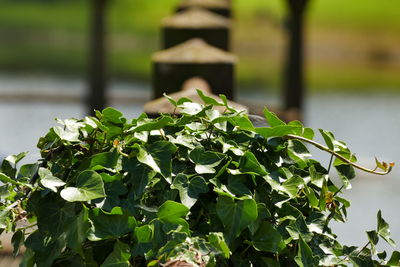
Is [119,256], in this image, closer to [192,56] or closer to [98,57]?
[192,56]

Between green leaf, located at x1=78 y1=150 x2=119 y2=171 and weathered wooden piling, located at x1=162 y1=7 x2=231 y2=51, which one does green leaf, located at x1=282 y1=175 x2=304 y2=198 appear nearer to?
green leaf, located at x1=78 y1=150 x2=119 y2=171

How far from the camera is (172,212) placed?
1.67 metres

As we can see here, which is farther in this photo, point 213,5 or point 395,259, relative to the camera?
point 213,5

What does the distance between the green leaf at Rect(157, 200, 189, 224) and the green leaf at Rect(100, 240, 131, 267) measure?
8 centimetres

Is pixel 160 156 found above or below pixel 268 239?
above

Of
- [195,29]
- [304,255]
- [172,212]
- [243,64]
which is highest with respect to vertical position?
[172,212]

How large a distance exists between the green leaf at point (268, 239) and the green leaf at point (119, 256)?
0.24 m

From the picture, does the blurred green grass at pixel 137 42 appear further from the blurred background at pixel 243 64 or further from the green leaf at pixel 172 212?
the green leaf at pixel 172 212

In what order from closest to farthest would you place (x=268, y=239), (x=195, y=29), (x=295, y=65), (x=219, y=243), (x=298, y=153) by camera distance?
(x=219, y=243), (x=268, y=239), (x=298, y=153), (x=195, y=29), (x=295, y=65)

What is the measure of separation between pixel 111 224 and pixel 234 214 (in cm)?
22

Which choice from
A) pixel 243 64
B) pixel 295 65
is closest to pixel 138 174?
pixel 295 65

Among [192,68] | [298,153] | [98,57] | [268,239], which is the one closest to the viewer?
[268,239]

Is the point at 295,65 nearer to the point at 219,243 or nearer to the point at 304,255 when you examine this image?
the point at 304,255

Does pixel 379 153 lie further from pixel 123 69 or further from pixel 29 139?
pixel 123 69
